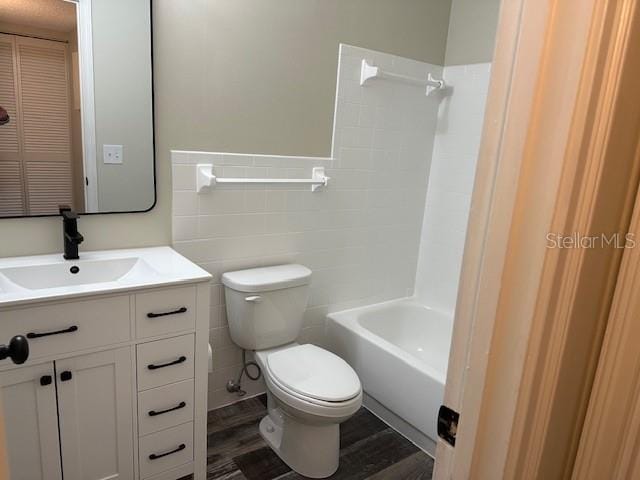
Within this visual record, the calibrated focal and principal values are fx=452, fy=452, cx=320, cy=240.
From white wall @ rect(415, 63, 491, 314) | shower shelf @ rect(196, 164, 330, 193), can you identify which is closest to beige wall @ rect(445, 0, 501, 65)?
white wall @ rect(415, 63, 491, 314)

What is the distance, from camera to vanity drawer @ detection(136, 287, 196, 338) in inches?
59.7

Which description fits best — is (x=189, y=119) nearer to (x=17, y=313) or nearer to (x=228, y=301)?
(x=228, y=301)

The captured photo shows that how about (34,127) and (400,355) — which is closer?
(34,127)

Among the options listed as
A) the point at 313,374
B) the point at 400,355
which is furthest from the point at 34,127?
the point at 400,355

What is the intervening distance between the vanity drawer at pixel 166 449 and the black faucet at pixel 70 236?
28.6 inches

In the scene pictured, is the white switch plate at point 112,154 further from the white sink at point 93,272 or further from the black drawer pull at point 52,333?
the black drawer pull at point 52,333

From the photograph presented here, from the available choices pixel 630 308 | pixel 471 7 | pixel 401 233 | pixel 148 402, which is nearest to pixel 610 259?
pixel 630 308

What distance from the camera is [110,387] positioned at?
1518 millimetres

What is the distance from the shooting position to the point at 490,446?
0.67 metres

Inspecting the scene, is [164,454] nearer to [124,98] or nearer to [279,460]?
[279,460]

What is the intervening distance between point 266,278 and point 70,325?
89 centimetres

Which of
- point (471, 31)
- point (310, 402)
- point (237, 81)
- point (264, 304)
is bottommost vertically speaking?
point (310, 402)

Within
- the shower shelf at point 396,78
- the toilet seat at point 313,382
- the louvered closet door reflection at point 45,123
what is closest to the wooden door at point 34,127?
the louvered closet door reflection at point 45,123

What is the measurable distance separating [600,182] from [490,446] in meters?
0.40
